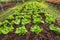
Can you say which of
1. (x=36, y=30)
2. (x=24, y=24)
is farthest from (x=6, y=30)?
(x=36, y=30)

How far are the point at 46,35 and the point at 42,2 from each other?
7.38 meters

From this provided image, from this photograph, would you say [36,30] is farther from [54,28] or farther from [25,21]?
[25,21]

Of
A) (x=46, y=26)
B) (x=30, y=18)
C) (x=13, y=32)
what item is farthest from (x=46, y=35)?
(x=30, y=18)

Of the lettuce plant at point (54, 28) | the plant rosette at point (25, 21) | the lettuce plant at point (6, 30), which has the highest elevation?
the lettuce plant at point (54, 28)

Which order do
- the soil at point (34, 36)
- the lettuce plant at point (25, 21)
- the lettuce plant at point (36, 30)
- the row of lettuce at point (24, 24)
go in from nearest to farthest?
the soil at point (34, 36)
the lettuce plant at point (36, 30)
the row of lettuce at point (24, 24)
the lettuce plant at point (25, 21)

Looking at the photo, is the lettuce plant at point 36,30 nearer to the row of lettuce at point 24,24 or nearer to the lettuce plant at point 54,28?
the row of lettuce at point 24,24

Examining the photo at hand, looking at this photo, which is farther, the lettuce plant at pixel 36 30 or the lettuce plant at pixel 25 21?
the lettuce plant at pixel 25 21

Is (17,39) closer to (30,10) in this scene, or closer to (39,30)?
(39,30)

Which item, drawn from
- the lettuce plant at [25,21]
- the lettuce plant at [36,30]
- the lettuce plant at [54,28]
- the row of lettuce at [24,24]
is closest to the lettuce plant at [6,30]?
the row of lettuce at [24,24]

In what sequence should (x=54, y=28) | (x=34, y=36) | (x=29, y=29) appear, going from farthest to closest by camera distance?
(x=29, y=29) < (x=54, y=28) < (x=34, y=36)

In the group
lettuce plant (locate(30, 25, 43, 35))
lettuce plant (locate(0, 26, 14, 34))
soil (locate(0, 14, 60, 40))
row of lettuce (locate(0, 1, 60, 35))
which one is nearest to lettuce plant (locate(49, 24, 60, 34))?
row of lettuce (locate(0, 1, 60, 35))

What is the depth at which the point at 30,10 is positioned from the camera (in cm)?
1258

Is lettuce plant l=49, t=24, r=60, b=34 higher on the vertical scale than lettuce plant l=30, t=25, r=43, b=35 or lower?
lower

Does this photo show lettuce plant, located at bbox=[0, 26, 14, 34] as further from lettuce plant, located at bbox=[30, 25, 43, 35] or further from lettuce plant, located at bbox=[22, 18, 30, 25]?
lettuce plant, located at bbox=[30, 25, 43, 35]
